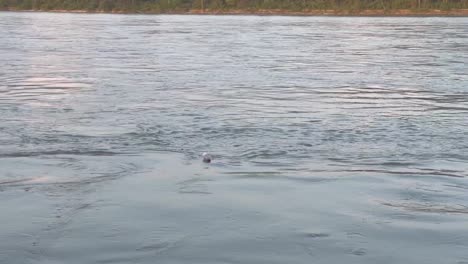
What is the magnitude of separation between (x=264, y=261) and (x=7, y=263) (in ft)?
6.46

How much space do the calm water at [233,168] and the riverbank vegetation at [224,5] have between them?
68.4m

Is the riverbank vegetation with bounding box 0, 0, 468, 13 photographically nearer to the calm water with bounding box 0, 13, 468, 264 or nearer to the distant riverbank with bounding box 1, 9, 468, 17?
the distant riverbank with bounding box 1, 9, 468, 17

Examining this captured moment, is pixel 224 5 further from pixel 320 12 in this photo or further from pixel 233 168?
pixel 233 168

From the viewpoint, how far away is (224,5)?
3706 inches

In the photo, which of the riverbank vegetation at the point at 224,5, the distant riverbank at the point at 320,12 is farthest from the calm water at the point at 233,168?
the riverbank vegetation at the point at 224,5

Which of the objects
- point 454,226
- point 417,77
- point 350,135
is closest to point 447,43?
point 417,77

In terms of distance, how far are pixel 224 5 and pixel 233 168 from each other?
85238mm

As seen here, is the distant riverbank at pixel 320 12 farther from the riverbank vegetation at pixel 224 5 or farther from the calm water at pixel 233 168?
the calm water at pixel 233 168

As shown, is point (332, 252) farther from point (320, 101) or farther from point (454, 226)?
point (320, 101)

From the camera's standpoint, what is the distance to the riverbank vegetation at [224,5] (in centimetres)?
8781

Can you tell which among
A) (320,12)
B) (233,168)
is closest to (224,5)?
(320,12)


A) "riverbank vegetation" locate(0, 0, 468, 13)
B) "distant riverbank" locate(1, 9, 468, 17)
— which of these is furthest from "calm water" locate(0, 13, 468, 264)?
"riverbank vegetation" locate(0, 0, 468, 13)

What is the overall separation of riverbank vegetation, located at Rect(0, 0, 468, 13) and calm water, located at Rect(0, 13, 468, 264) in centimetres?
6843

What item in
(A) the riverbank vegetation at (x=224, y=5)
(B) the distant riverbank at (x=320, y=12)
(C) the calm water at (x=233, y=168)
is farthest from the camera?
(A) the riverbank vegetation at (x=224, y=5)
